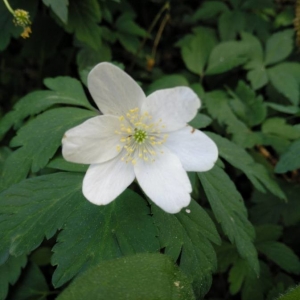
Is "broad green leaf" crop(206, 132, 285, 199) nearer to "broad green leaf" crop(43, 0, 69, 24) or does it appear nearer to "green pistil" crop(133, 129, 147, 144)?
"green pistil" crop(133, 129, 147, 144)

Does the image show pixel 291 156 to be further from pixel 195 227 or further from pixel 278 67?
pixel 278 67

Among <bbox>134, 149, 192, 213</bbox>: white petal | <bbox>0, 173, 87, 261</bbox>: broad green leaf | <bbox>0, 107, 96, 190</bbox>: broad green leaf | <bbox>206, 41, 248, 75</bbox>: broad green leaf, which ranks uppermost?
<bbox>0, 107, 96, 190</bbox>: broad green leaf

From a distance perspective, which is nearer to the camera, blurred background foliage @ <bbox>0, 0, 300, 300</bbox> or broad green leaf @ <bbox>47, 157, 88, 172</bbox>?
blurred background foliage @ <bbox>0, 0, 300, 300</bbox>

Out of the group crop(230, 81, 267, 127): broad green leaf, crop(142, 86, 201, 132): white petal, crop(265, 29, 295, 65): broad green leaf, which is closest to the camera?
crop(142, 86, 201, 132): white petal

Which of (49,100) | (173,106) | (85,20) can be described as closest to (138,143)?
(173,106)

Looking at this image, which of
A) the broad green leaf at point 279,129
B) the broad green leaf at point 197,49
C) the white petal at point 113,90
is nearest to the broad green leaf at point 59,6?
the white petal at point 113,90

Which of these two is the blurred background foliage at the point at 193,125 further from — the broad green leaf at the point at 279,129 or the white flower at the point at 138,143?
the white flower at the point at 138,143

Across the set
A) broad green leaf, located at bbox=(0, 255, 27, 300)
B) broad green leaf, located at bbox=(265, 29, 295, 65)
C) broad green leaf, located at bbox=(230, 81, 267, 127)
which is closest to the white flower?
broad green leaf, located at bbox=(0, 255, 27, 300)

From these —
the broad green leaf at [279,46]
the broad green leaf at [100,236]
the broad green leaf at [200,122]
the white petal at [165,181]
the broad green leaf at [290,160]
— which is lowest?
the broad green leaf at [290,160]
